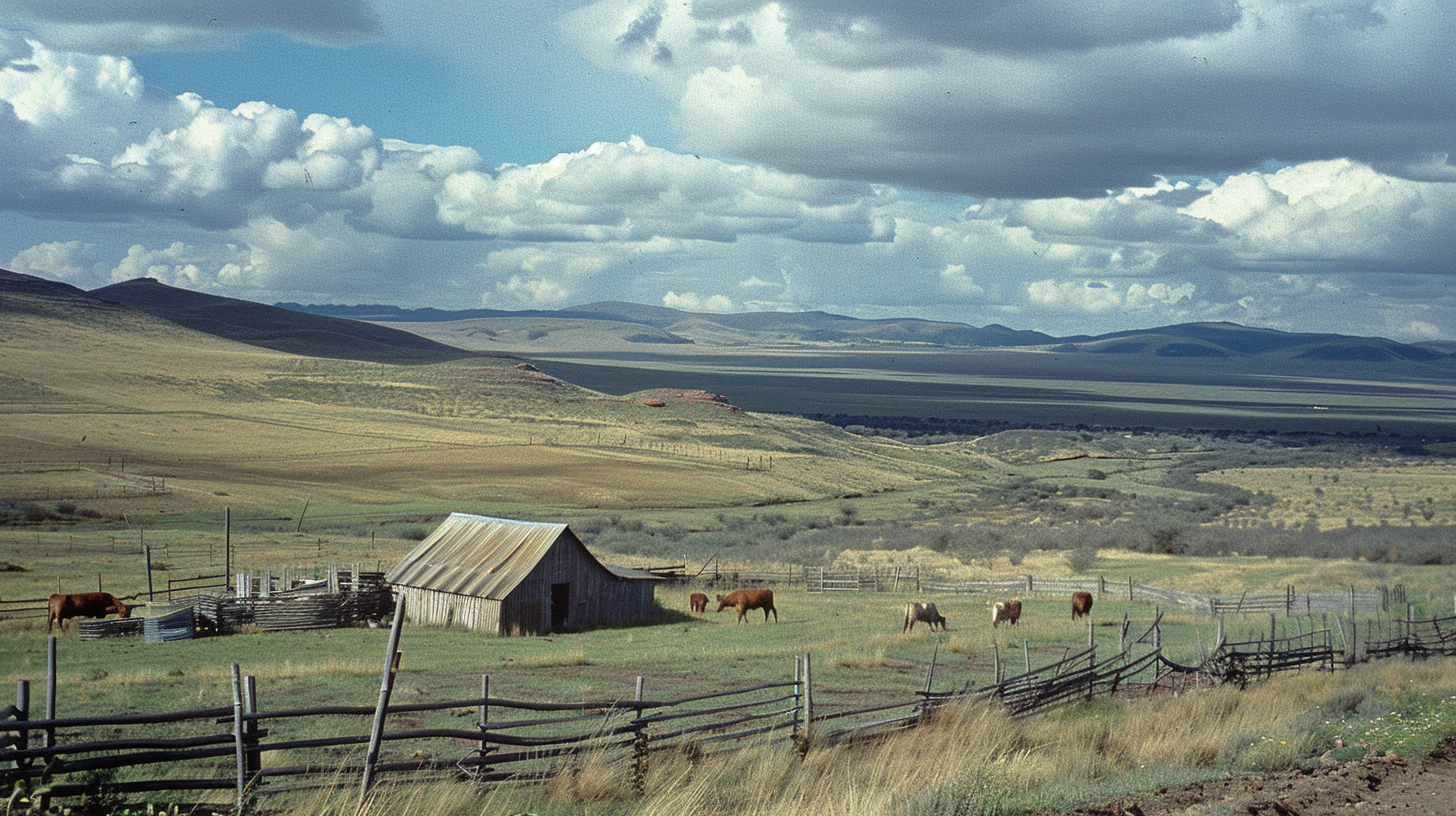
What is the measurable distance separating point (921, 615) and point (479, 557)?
40.6ft

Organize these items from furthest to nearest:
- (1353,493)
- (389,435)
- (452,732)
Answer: (389,435), (1353,493), (452,732)

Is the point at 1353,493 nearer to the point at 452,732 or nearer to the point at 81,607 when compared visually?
the point at 81,607

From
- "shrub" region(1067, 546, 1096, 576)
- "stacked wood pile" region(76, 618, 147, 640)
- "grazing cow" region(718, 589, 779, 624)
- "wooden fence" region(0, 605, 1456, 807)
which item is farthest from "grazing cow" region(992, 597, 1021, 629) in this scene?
"stacked wood pile" region(76, 618, 147, 640)

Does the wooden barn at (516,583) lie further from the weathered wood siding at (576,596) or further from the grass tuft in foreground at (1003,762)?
the grass tuft in foreground at (1003,762)

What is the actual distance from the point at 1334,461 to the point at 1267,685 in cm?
8508

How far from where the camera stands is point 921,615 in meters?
27.2

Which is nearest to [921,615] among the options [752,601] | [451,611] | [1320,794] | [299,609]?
[752,601]

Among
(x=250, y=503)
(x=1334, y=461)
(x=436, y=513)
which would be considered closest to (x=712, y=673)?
(x=436, y=513)

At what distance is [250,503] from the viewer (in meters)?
55.0

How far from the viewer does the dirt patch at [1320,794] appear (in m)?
9.66

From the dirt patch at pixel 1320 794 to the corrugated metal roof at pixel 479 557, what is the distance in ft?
68.5

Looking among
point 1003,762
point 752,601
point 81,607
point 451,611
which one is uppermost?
point 1003,762

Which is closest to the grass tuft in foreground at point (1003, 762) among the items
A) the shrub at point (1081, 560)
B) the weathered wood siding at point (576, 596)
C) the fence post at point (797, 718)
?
the fence post at point (797, 718)

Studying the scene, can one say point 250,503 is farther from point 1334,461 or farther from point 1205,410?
point 1205,410
